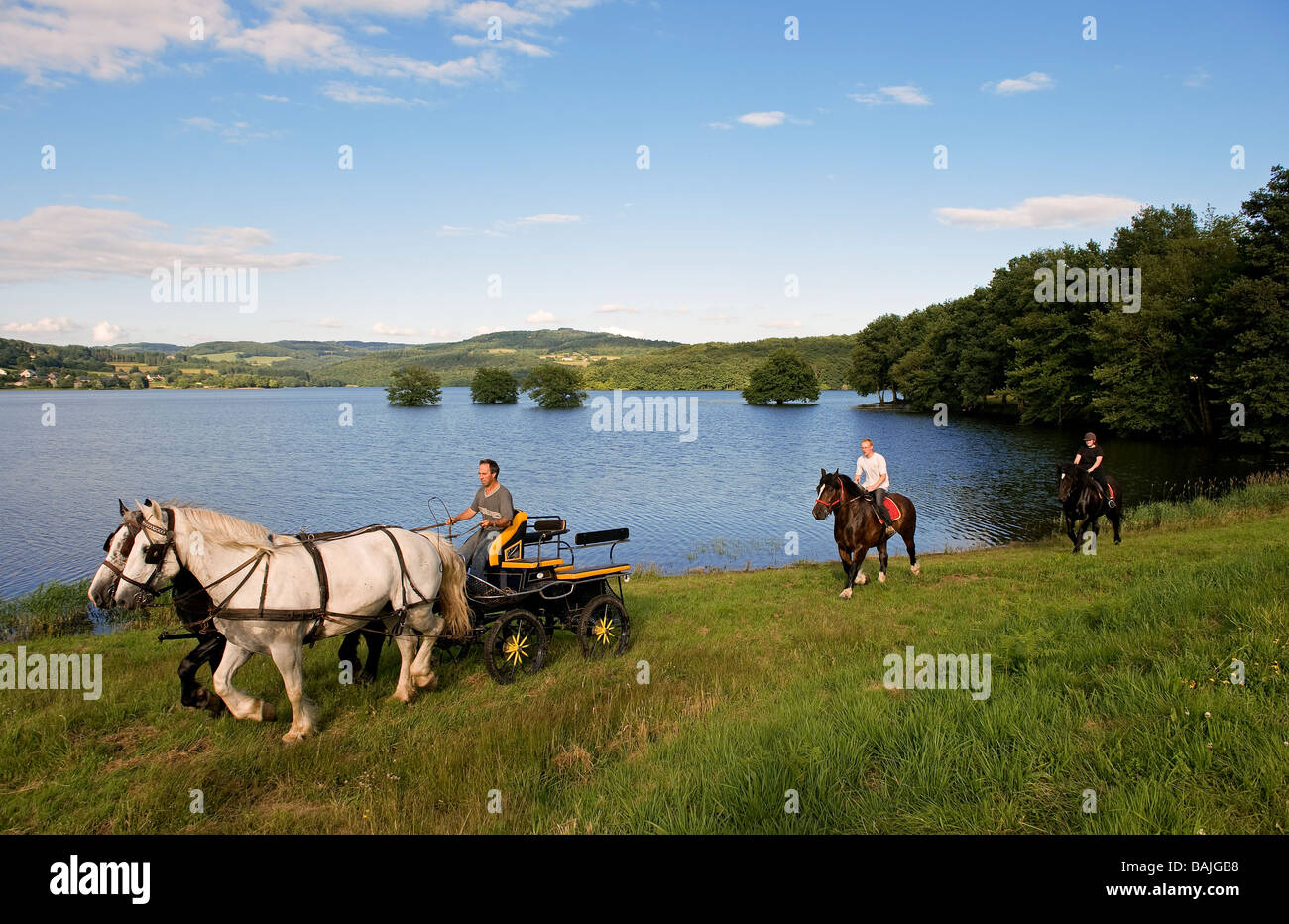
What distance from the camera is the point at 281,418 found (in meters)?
78.0

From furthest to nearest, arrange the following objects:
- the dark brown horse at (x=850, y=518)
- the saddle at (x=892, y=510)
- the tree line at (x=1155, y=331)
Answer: the tree line at (x=1155, y=331)
the saddle at (x=892, y=510)
the dark brown horse at (x=850, y=518)

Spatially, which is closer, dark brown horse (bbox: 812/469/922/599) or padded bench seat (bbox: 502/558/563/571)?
padded bench seat (bbox: 502/558/563/571)

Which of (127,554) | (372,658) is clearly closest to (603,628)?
(372,658)

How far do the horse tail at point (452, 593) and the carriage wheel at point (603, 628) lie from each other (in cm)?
164

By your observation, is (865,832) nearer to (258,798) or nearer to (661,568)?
(258,798)

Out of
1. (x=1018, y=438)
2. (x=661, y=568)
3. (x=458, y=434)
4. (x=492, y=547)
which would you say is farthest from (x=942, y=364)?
(x=492, y=547)

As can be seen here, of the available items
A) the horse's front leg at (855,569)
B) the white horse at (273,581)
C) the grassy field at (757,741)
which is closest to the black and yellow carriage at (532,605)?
the grassy field at (757,741)

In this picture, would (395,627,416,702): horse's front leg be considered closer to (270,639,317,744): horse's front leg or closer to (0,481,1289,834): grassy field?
(0,481,1289,834): grassy field

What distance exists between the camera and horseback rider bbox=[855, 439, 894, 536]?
1191 centimetres

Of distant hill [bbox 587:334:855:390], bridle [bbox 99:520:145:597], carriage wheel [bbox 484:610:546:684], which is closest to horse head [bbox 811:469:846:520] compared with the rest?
carriage wheel [bbox 484:610:546:684]

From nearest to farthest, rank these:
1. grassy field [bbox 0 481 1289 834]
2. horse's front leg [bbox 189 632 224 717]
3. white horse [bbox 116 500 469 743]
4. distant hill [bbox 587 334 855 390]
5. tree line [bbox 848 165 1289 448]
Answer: grassy field [bbox 0 481 1289 834], white horse [bbox 116 500 469 743], horse's front leg [bbox 189 632 224 717], tree line [bbox 848 165 1289 448], distant hill [bbox 587 334 855 390]

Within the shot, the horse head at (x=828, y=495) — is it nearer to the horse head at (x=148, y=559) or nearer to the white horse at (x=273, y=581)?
the white horse at (x=273, y=581)

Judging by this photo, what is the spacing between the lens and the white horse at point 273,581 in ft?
19.1
